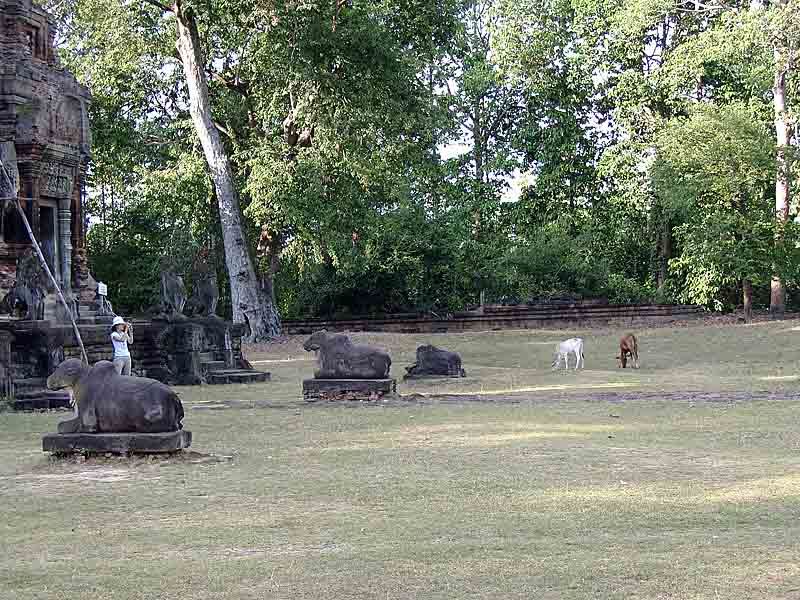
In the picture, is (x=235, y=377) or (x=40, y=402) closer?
(x=40, y=402)

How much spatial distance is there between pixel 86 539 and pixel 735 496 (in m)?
4.38

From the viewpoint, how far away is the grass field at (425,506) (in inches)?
225

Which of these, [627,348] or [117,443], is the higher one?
[627,348]

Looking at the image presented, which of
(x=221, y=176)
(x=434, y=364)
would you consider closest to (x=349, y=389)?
(x=434, y=364)

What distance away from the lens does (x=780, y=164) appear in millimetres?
31781

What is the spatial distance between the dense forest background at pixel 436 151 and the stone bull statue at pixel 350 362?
1336 centimetres

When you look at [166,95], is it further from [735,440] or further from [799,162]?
[735,440]

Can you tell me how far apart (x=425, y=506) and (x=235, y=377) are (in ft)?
46.1

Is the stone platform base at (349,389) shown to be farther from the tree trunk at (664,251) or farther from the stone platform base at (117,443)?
the tree trunk at (664,251)

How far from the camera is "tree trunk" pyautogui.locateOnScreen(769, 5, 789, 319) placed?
31.2 m

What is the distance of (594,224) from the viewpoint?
134 feet

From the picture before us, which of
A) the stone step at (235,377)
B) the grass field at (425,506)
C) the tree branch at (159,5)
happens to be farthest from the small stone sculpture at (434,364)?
the tree branch at (159,5)

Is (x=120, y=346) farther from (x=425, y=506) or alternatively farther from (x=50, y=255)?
(x=425, y=506)

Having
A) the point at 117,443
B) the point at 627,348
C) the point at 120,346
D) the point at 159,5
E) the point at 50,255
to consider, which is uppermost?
the point at 159,5
